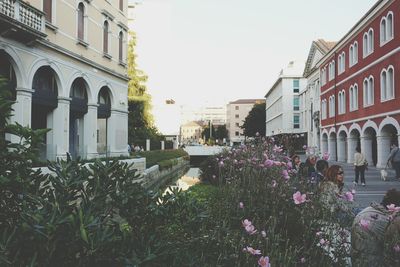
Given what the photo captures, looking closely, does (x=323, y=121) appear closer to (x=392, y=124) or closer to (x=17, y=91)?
(x=392, y=124)

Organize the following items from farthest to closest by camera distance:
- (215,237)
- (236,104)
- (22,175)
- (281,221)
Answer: (236,104) < (281,221) < (215,237) < (22,175)

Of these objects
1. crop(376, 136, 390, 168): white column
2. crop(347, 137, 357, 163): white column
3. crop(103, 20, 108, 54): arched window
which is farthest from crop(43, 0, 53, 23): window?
crop(347, 137, 357, 163): white column

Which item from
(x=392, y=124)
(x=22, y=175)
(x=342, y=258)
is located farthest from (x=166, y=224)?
(x=392, y=124)

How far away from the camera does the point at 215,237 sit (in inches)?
155

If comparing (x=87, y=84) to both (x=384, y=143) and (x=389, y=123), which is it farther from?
(x=384, y=143)

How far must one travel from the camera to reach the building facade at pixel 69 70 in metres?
17.0

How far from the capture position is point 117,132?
28.1m

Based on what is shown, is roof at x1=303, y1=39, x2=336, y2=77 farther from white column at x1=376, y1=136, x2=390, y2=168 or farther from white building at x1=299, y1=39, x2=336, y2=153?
white column at x1=376, y1=136, x2=390, y2=168

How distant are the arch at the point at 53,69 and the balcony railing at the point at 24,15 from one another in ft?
4.51

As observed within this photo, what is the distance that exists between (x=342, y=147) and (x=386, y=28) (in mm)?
14847

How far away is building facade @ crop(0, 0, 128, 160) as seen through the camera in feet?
55.6

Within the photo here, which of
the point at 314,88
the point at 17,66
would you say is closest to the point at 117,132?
the point at 17,66

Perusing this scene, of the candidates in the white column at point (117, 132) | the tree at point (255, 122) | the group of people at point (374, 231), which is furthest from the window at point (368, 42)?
the tree at point (255, 122)

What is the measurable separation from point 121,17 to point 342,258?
27.1 m
